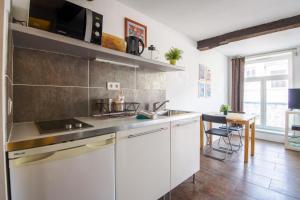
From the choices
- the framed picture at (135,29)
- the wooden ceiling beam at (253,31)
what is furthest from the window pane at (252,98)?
the framed picture at (135,29)

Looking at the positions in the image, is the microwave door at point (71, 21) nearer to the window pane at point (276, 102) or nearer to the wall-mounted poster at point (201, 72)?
the wall-mounted poster at point (201, 72)

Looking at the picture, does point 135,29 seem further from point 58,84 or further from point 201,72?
point 201,72

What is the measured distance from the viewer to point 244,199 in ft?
5.67

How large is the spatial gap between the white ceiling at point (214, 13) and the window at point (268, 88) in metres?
1.27

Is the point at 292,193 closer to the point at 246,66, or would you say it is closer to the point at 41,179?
the point at 41,179

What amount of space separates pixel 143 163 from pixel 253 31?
2.80 metres

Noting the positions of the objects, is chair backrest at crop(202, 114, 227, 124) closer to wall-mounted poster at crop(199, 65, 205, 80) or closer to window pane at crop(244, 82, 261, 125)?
wall-mounted poster at crop(199, 65, 205, 80)

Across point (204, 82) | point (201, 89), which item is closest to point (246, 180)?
point (201, 89)

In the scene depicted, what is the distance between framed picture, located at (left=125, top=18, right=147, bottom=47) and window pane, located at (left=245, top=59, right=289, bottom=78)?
3824mm

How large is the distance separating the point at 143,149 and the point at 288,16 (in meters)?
2.85

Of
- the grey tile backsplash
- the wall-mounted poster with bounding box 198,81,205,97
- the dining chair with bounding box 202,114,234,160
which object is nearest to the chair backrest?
the dining chair with bounding box 202,114,234,160

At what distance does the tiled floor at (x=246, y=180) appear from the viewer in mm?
1808

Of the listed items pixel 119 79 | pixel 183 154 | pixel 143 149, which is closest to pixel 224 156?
pixel 183 154

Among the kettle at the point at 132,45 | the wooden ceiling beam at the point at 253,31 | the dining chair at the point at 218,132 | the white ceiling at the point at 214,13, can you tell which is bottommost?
the dining chair at the point at 218,132
